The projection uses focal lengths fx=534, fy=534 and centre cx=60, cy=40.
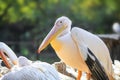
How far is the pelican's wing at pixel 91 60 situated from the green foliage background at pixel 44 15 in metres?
6.93

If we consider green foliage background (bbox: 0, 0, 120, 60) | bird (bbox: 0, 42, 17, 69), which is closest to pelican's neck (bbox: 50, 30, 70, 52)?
bird (bbox: 0, 42, 17, 69)

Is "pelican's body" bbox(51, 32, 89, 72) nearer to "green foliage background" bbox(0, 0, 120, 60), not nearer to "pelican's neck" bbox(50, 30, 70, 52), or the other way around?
"pelican's neck" bbox(50, 30, 70, 52)

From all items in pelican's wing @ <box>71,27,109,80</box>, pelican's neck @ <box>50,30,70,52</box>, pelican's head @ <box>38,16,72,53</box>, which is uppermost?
pelican's head @ <box>38,16,72,53</box>

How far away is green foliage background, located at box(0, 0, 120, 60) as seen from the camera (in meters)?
14.2

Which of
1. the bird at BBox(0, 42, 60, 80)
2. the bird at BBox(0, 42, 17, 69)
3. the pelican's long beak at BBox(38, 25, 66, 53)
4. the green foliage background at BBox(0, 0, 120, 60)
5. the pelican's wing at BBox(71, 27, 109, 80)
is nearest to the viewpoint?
the bird at BBox(0, 42, 60, 80)

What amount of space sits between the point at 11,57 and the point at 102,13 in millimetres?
14232

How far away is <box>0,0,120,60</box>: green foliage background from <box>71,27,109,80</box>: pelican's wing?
6926 mm

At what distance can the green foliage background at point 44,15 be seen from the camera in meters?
14.2

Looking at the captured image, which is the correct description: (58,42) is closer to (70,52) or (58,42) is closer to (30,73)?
(70,52)

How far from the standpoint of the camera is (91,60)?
5086mm

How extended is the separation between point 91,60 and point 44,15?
11.3m

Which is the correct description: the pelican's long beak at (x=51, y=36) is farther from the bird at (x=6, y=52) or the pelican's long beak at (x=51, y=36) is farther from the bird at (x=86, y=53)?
the bird at (x=6, y=52)

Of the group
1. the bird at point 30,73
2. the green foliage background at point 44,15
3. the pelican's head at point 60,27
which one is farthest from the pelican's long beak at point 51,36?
the green foliage background at point 44,15

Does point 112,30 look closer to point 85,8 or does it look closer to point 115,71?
point 85,8
